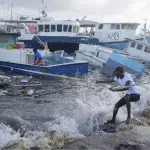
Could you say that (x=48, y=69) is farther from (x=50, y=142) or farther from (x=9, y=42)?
(x=50, y=142)

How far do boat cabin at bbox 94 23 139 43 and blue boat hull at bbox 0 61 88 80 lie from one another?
45.2ft

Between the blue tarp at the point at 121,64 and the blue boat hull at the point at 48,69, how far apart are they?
9.23ft

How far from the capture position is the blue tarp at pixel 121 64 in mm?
23516

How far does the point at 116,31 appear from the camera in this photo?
34.8 meters

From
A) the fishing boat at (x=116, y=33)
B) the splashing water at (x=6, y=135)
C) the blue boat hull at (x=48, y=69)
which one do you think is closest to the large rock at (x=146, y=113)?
the splashing water at (x=6, y=135)

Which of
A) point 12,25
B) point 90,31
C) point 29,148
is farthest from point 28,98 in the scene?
point 12,25

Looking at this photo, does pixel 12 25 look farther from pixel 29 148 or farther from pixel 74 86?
pixel 29 148

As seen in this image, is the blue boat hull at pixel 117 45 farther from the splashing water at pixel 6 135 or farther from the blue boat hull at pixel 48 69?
the splashing water at pixel 6 135

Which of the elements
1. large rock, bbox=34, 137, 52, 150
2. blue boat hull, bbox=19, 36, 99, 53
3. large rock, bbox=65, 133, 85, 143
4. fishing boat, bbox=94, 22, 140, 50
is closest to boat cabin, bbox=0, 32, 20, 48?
blue boat hull, bbox=19, 36, 99, 53

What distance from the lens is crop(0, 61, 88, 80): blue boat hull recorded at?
1916cm

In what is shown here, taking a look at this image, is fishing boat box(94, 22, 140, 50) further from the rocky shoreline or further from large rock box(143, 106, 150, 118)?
the rocky shoreline

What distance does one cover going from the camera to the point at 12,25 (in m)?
46.7

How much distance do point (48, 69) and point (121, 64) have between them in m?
6.79

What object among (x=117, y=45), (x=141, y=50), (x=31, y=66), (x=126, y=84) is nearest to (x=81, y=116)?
(x=126, y=84)
